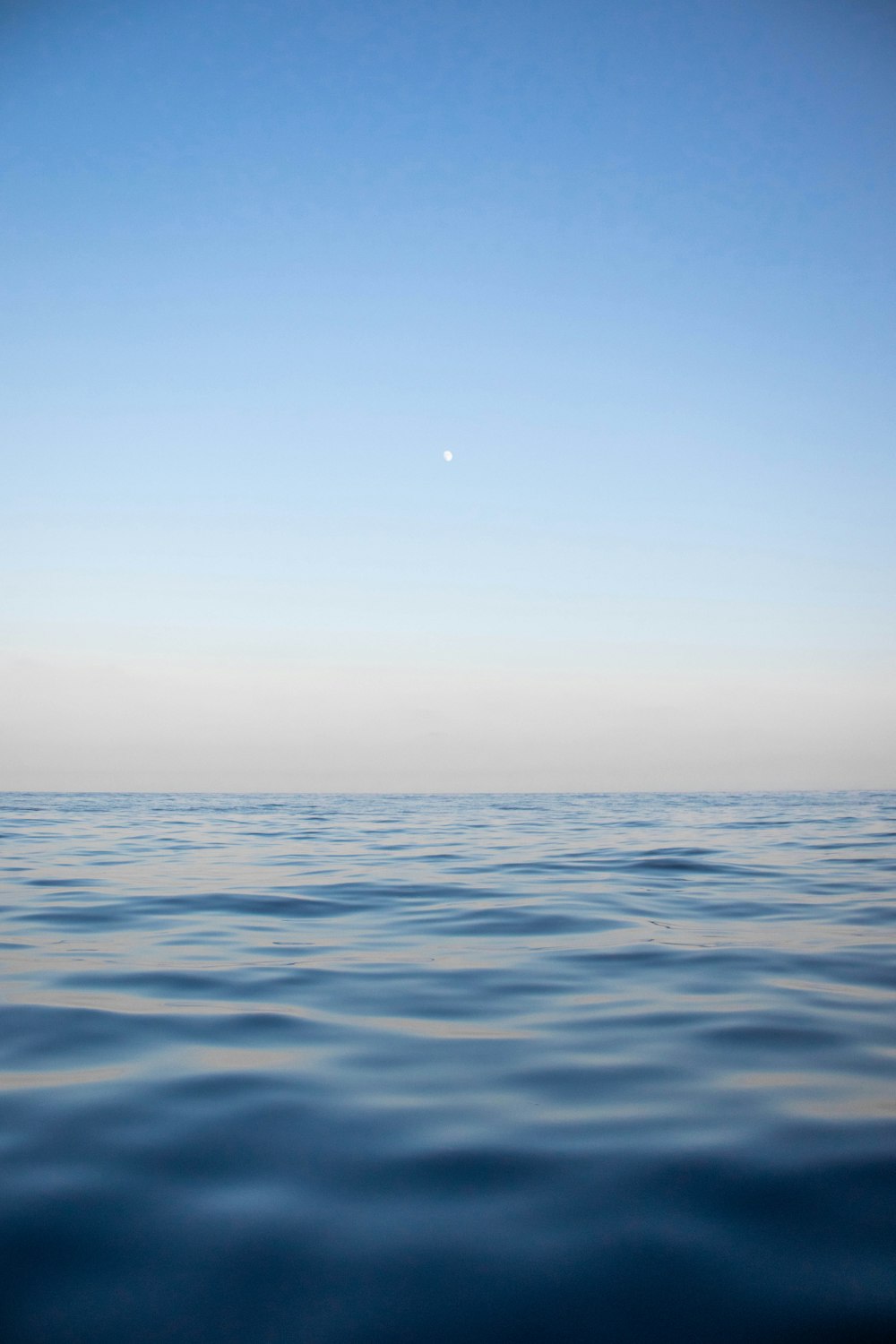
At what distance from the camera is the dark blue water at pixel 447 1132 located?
2.00 metres

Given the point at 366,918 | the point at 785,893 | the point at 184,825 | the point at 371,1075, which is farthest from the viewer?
the point at 184,825

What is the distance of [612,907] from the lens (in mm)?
7973

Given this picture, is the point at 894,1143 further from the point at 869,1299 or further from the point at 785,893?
the point at 785,893

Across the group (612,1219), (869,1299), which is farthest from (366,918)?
(869,1299)

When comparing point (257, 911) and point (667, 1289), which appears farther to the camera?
point (257, 911)

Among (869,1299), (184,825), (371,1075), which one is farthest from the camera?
(184,825)

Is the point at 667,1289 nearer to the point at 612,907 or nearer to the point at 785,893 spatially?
the point at 612,907

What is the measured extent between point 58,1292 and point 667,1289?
1.53 m

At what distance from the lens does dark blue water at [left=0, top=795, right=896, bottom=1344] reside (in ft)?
6.57

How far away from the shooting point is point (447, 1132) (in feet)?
9.60

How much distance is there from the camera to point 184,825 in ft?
70.3

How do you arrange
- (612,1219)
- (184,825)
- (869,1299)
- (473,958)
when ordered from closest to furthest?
(869,1299), (612,1219), (473,958), (184,825)

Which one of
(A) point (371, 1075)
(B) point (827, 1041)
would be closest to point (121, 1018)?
(A) point (371, 1075)

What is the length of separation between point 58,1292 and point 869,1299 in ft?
6.56
